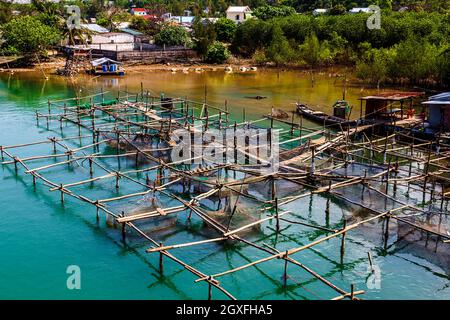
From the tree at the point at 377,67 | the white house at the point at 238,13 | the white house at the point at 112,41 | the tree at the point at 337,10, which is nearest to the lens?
the tree at the point at 377,67

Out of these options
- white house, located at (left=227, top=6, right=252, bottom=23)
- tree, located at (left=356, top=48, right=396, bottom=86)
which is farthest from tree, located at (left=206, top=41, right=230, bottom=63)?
white house, located at (left=227, top=6, right=252, bottom=23)

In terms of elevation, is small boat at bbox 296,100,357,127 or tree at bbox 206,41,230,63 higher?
tree at bbox 206,41,230,63

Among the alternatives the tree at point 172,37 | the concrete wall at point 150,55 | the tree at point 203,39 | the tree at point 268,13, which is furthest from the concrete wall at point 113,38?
the tree at point 268,13

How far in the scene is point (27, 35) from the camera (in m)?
49.8

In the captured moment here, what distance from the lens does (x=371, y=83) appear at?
4394cm

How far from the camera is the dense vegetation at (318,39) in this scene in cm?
3972

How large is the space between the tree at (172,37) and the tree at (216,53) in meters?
3.92

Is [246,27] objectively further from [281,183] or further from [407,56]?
[281,183]

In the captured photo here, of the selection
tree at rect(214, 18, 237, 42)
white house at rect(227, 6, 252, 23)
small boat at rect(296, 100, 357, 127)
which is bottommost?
small boat at rect(296, 100, 357, 127)

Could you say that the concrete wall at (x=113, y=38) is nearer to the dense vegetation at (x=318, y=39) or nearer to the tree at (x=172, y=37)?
the dense vegetation at (x=318, y=39)

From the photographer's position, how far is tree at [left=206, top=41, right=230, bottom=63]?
5772cm

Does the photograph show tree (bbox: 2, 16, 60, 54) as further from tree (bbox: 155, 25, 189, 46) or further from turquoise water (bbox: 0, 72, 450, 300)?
turquoise water (bbox: 0, 72, 450, 300)
